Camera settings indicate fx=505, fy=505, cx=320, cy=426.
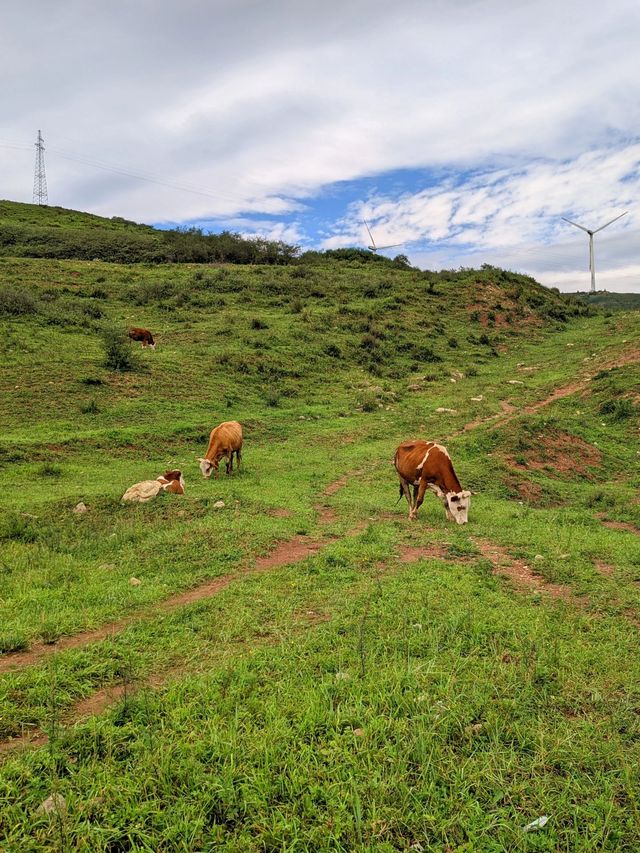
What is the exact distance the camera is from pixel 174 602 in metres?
6.48

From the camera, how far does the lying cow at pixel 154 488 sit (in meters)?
11.0

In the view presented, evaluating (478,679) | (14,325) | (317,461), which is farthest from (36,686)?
(14,325)

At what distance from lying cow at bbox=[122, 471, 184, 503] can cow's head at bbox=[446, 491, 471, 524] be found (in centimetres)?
611

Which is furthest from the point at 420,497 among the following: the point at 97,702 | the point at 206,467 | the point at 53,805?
the point at 53,805

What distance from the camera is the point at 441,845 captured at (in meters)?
2.82

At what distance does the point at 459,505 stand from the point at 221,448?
22.7ft

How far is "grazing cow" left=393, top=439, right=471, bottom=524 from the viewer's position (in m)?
10.7

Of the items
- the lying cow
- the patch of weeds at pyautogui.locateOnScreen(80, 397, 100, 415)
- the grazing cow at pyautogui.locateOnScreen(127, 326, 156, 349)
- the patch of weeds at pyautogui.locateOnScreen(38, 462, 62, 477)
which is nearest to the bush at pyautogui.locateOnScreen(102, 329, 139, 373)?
the grazing cow at pyautogui.locateOnScreen(127, 326, 156, 349)

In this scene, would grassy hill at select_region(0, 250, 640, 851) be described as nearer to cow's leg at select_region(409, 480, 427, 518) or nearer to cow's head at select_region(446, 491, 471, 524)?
cow's head at select_region(446, 491, 471, 524)

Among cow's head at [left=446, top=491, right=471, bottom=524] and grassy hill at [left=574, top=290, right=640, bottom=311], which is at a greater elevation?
grassy hill at [left=574, top=290, right=640, bottom=311]

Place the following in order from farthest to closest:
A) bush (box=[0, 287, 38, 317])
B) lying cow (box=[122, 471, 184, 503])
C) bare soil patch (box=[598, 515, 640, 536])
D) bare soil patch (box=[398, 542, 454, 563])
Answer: bush (box=[0, 287, 38, 317])
lying cow (box=[122, 471, 184, 503])
bare soil patch (box=[598, 515, 640, 536])
bare soil patch (box=[398, 542, 454, 563])

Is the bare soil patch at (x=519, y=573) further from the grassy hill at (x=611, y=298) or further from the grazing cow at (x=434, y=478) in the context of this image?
the grassy hill at (x=611, y=298)

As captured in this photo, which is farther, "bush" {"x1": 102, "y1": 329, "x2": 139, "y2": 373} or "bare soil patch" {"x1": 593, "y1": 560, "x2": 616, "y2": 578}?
"bush" {"x1": 102, "y1": 329, "x2": 139, "y2": 373}

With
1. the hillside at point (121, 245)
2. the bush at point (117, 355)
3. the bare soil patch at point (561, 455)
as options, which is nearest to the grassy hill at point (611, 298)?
the hillside at point (121, 245)
